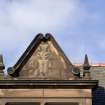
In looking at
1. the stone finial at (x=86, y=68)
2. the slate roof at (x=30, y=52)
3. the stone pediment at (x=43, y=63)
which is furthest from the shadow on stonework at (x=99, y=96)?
the slate roof at (x=30, y=52)

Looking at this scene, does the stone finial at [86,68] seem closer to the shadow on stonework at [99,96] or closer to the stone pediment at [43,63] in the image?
the stone pediment at [43,63]

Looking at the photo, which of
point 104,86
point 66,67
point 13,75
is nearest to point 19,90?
point 13,75

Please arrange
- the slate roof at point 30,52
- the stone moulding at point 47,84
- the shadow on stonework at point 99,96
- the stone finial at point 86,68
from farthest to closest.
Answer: the shadow on stonework at point 99,96, the slate roof at point 30,52, the stone finial at point 86,68, the stone moulding at point 47,84

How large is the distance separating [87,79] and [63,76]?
1.20 meters

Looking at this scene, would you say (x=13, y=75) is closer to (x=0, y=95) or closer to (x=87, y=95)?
(x=0, y=95)

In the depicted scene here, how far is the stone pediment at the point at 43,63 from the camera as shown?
2708 centimetres

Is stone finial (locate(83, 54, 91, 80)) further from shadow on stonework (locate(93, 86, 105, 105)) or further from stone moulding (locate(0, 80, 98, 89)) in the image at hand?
shadow on stonework (locate(93, 86, 105, 105))

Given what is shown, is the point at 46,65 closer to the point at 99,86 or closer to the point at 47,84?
the point at 47,84

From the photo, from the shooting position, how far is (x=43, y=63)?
27609 millimetres

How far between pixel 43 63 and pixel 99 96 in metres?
3.26

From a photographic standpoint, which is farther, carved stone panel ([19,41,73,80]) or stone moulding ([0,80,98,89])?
carved stone panel ([19,41,73,80])

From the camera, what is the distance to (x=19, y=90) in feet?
87.8

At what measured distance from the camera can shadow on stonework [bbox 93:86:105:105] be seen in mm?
28141

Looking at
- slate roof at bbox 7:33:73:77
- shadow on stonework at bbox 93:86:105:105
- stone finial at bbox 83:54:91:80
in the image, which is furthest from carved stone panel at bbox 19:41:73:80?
shadow on stonework at bbox 93:86:105:105
